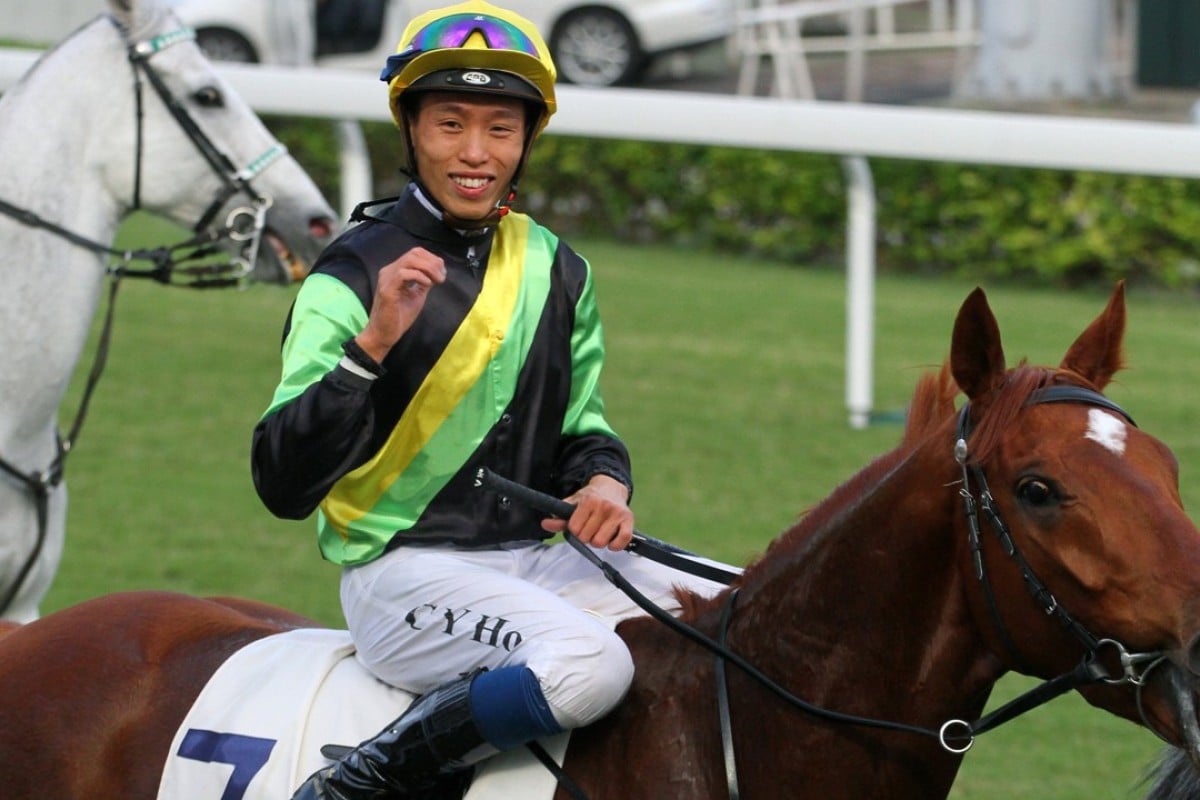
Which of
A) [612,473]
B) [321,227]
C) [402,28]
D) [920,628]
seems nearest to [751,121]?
[321,227]

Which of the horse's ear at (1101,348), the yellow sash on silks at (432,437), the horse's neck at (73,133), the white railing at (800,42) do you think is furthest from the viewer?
the white railing at (800,42)

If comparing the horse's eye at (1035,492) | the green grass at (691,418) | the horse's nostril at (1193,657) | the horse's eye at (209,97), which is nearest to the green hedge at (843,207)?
the green grass at (691,418)

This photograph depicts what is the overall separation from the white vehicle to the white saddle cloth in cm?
1244

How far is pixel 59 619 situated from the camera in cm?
A: 343

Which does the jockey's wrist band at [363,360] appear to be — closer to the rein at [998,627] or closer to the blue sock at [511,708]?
the rein at [998,627]

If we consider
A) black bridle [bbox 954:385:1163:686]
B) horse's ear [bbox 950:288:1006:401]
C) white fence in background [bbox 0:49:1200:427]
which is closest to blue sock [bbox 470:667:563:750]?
black bridle [bbox 954:385:1163:686]

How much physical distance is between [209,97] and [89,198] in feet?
1.73

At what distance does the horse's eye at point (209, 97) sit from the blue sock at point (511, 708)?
3.09m

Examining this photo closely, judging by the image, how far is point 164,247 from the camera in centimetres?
547

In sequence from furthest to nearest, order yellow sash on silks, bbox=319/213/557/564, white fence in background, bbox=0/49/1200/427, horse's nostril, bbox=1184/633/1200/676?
white fence in background, bbox=0/49/1200/427
yellow sash on silks, bbox=319/213/557/564
horse's nostril, bbox=1184/633/1200/676

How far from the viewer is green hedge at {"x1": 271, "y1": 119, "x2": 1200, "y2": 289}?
45.6 ft

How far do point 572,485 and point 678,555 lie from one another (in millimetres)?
227

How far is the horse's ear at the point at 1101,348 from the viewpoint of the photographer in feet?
8.95

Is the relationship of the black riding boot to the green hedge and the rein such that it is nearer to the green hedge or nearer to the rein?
the rein
